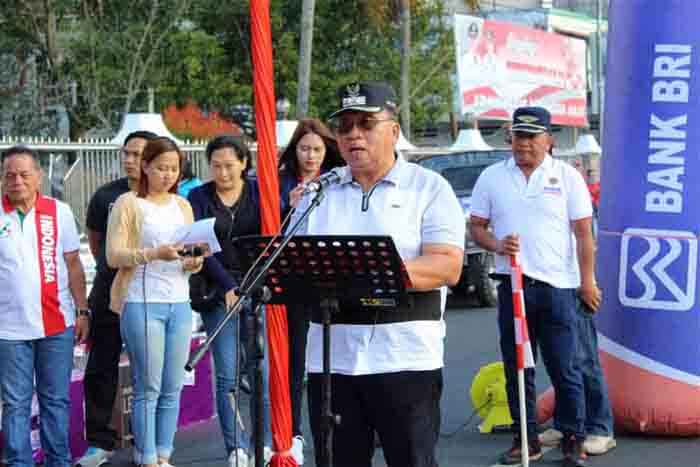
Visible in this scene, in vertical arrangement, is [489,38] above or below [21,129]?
above

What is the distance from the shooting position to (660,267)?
8.29 meters

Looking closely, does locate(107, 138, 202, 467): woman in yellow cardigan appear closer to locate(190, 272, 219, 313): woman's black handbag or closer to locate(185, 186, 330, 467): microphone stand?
locate(190, 272, 219, 313): woman's black handbag

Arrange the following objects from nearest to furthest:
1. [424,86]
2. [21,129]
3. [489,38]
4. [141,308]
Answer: [141,308] → [21,129] → [489,38] → [424,86]

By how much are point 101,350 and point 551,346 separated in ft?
8.69

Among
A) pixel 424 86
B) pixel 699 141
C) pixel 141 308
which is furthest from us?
pixel 424 86

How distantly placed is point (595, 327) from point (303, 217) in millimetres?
4368

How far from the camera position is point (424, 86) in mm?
37531

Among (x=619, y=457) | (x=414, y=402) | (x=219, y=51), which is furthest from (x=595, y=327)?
(x=219, y=51)

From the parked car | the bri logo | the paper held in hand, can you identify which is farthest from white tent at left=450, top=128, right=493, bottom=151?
the paper held in hand

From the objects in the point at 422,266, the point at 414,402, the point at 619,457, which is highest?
the point at 422,266

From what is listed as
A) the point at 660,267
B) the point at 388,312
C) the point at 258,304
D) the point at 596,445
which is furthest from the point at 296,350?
the point at 258,304

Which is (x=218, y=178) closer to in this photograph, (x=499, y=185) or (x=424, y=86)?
(x=499, y=185)

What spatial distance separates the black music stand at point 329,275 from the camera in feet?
14.4

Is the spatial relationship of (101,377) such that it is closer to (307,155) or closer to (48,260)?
(48,260)
